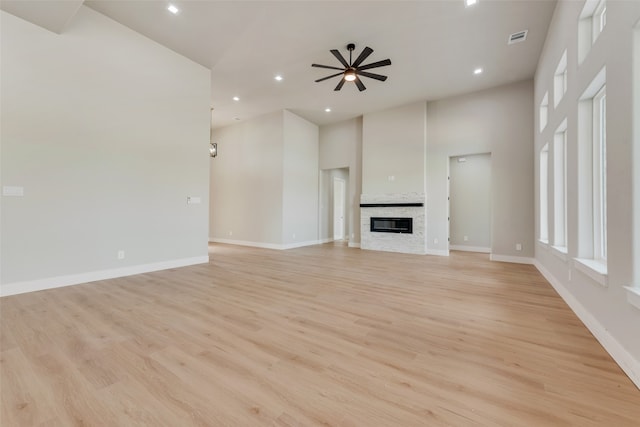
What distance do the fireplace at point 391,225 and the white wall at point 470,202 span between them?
162 centimetres

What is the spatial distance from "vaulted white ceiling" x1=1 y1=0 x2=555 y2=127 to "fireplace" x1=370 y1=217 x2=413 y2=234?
3.02 m

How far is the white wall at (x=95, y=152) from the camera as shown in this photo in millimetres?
3068

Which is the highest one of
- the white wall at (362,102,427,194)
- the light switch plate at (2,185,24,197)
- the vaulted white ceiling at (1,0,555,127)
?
the vaulted white ceiling at (1,0,555,127)

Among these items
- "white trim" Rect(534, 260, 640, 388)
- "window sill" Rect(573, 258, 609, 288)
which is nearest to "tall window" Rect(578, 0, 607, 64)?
"window sill" Rect(573, 258, 609, 288)

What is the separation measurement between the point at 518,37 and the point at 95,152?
6464 millimetres

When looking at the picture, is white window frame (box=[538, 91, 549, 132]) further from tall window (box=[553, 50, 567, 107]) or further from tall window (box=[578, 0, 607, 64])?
tall window (box=[578, 0, 607, 64])

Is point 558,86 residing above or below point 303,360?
above

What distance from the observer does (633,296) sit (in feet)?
4.96

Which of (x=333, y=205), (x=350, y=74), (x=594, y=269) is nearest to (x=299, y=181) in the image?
(x=333, y=205)

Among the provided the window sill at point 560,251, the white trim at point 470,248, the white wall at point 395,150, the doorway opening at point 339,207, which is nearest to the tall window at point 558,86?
the window sill at point 560,251

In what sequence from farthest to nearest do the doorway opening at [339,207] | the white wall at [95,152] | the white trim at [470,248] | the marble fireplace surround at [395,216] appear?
the doorway opening at [339,207]
the white trim at [470,248]
the marble fireplace surround at [395,216]
the white wall at [95,152]

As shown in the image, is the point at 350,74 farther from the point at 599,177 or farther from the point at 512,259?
the point at 512,259

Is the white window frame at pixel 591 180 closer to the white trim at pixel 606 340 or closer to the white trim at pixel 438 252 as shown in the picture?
the white trim at pixel 606 340

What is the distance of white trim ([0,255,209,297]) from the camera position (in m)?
3.04
